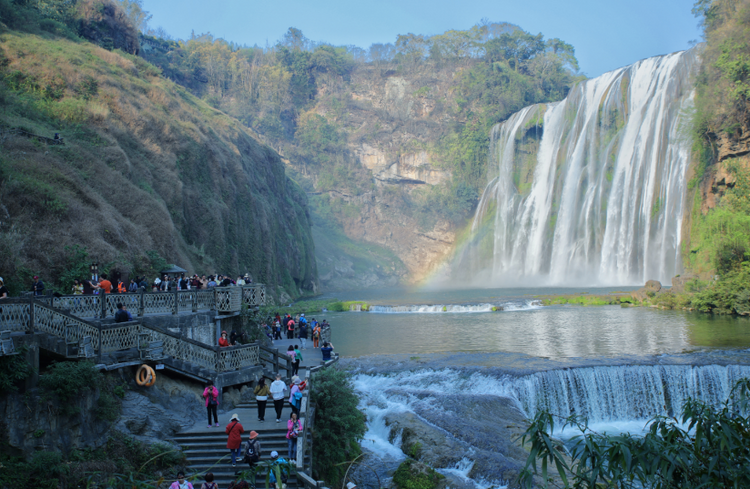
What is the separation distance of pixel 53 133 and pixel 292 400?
2115cm

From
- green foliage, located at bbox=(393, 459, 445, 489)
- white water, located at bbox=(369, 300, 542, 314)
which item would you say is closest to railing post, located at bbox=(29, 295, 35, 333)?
green foliage, located at bbox=(393, 459, 445, 489)

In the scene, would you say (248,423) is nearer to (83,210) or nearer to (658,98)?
(83,210)

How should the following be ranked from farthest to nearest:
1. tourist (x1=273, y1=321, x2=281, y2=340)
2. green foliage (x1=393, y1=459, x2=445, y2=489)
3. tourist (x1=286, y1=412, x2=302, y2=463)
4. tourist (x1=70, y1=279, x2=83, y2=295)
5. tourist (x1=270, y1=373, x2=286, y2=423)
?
tourist (x1=273, y1=321, x2=281, y2=340) → tourist (x1=70, y1=279, x2=83, y2=295) → green foliage (x1=393, y1=459, x2=445, y2=489) → tourist (x1=270, y1=373, x2=286, y2=423) → tourist (x1=286, y1=412, x2=302, y2=463)

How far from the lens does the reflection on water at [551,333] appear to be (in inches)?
994

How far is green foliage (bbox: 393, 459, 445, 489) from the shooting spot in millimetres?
13531

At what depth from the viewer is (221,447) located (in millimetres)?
12141

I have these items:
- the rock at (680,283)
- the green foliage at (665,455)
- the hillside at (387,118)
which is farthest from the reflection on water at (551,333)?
the hillside at (387,118)

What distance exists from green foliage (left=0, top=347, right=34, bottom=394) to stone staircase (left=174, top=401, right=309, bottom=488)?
3.49 m

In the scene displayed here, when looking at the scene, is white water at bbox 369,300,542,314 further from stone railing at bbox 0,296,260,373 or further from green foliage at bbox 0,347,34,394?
green foliage at bbox 0,347,34,394

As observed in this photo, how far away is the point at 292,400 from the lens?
13242 millimetres

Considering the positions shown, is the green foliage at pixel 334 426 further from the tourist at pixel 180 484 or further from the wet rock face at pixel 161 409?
the tourist at pixel 180 484

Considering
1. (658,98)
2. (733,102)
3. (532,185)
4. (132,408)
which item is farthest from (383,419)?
(532,185)

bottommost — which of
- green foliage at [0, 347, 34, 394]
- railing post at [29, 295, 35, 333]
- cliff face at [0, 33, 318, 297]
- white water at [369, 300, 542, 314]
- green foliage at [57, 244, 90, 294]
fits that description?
white water at [369, 300, 542, 314]

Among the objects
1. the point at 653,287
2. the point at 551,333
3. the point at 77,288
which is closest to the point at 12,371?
the point at 77,288
